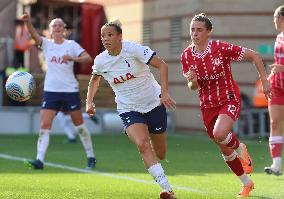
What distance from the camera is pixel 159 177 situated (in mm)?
10391

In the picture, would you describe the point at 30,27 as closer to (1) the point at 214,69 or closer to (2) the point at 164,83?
(1) the point at 214,69

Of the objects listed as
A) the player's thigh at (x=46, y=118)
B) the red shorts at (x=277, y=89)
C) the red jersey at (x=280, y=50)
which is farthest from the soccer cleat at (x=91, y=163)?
the red jersey at (x=280, y=50)

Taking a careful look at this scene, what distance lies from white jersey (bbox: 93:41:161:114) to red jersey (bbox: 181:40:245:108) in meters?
0.52

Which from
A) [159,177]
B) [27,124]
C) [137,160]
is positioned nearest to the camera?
[159,177]

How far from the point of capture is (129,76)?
439 inches

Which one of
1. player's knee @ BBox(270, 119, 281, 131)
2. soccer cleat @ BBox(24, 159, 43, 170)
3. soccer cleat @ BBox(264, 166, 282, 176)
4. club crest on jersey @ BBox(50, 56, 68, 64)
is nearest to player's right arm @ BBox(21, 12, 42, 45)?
club crest on jersey @ BBox(50, 56, 68, 64)

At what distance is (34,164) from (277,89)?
12.7 feet

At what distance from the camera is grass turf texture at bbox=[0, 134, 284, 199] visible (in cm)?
1142

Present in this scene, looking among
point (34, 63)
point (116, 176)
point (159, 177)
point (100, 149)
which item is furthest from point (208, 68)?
point (34, 63)

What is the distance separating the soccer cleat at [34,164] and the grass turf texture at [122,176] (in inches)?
4.1

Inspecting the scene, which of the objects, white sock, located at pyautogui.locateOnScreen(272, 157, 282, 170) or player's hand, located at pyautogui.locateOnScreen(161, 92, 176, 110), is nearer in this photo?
player's hand, located at pyautogui.locateOnScreen(161, 92, 176, 110)

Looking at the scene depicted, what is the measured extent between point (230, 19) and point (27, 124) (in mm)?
6228

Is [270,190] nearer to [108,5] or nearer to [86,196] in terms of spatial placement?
[86,196]

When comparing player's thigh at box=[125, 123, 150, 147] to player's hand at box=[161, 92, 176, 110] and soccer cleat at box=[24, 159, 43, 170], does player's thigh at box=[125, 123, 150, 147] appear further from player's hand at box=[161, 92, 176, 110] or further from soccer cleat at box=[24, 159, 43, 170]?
soccer cleat at box=[24, 159, 43, 170]
